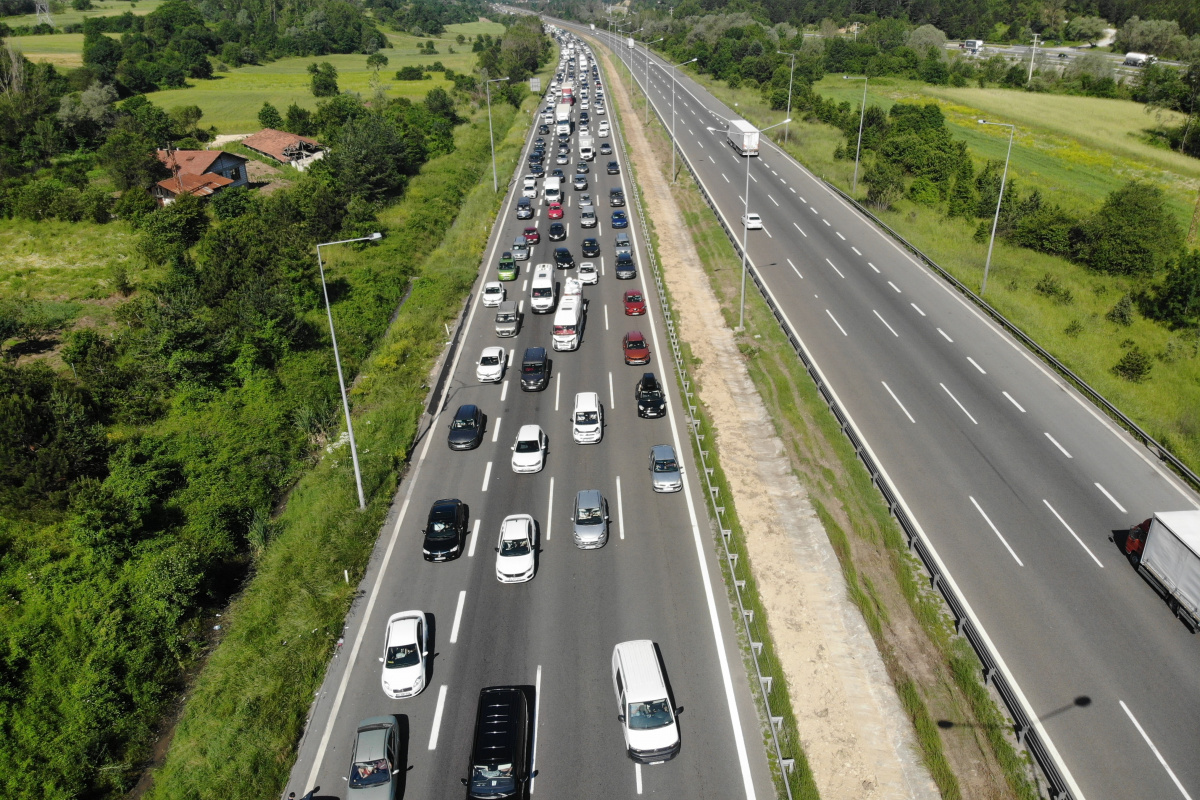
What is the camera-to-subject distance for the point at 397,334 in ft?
166

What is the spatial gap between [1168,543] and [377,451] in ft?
112

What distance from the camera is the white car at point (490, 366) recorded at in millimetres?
44438

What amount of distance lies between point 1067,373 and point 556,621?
31510 mm

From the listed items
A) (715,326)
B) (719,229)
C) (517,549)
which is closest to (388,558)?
(517,549)

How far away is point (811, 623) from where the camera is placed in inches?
1027

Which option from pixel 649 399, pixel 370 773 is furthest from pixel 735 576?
pixel 370 773

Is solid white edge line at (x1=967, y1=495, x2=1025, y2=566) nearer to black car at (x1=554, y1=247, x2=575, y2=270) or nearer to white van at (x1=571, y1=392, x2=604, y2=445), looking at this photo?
white van at (x1=571, y1=392, x2=604, y2=445)

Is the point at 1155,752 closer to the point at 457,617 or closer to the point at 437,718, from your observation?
the point at 437,718

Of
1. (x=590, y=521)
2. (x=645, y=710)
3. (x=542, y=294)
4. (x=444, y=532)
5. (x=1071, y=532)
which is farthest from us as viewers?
(x=542, y=294)

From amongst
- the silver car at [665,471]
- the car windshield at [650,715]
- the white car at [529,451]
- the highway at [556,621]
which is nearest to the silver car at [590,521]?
the highway at [556,621]

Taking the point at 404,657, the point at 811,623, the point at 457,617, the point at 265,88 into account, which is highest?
the point at 265,88

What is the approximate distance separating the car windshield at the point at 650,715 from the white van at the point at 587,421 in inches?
684

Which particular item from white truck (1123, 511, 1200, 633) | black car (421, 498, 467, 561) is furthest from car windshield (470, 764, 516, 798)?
white truck (1123, 511, 1200, 633)

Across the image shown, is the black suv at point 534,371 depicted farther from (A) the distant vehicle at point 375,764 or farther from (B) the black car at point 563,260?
(A) the distant vehicle at point 375,764
